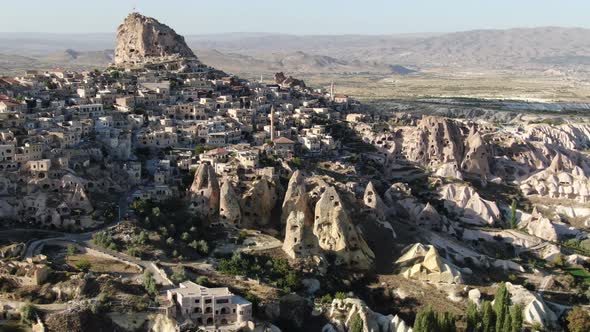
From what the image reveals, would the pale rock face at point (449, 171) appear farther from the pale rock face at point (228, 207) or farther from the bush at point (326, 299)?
the bush at point (326, 299)

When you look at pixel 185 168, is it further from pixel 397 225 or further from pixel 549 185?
pixel 549 185

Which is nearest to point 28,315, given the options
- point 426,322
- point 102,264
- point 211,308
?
point 102,264

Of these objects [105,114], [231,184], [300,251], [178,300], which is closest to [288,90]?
[105,114]

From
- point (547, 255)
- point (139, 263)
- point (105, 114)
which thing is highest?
point (105, 114)

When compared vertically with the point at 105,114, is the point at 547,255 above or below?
below

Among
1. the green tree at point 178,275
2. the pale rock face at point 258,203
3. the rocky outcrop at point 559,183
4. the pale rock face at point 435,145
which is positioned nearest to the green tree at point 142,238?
the green tree at point 178,275

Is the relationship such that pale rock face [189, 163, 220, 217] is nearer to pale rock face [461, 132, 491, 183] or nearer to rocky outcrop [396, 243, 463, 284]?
rocky outcrop [396, 243, 463, 284]

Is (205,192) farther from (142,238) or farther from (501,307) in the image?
(501,307)
